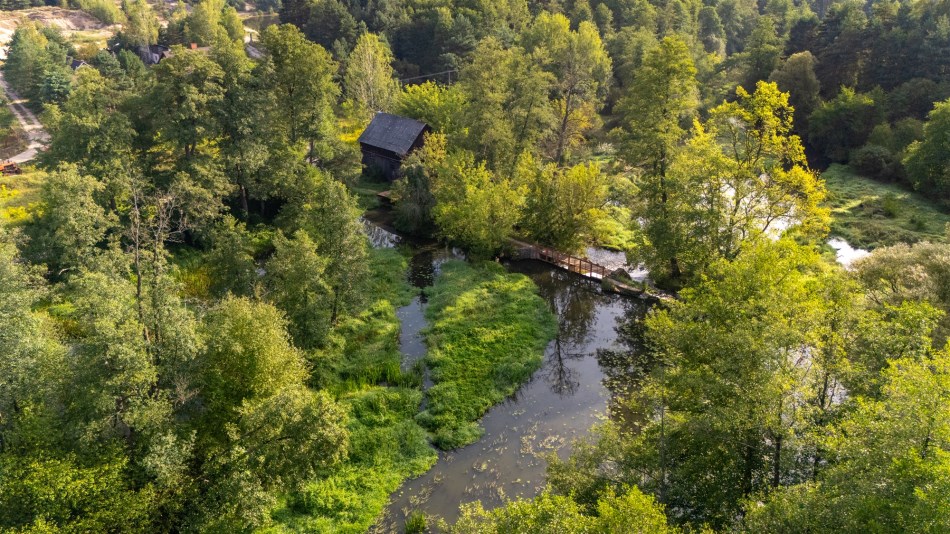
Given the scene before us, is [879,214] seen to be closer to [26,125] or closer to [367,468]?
[367,468]

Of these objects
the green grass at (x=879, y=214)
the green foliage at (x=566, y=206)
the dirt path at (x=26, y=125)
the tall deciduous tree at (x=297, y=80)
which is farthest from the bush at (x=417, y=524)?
the dirt path at (x=26, y=125)

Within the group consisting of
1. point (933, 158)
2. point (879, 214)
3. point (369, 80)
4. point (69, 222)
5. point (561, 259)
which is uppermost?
point (369, 80)

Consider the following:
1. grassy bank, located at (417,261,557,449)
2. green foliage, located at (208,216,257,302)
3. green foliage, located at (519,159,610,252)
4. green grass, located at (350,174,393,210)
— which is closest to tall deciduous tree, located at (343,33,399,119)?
green grass, located at (350,174,393,210)

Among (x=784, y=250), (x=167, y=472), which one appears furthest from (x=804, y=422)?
(x=167, y=472)

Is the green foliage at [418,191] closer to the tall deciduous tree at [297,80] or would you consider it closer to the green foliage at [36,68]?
the tall deciduous tree at [297,80]

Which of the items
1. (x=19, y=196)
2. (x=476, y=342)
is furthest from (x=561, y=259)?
(x=19, y=196)

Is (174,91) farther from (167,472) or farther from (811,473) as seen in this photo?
(811,473)
